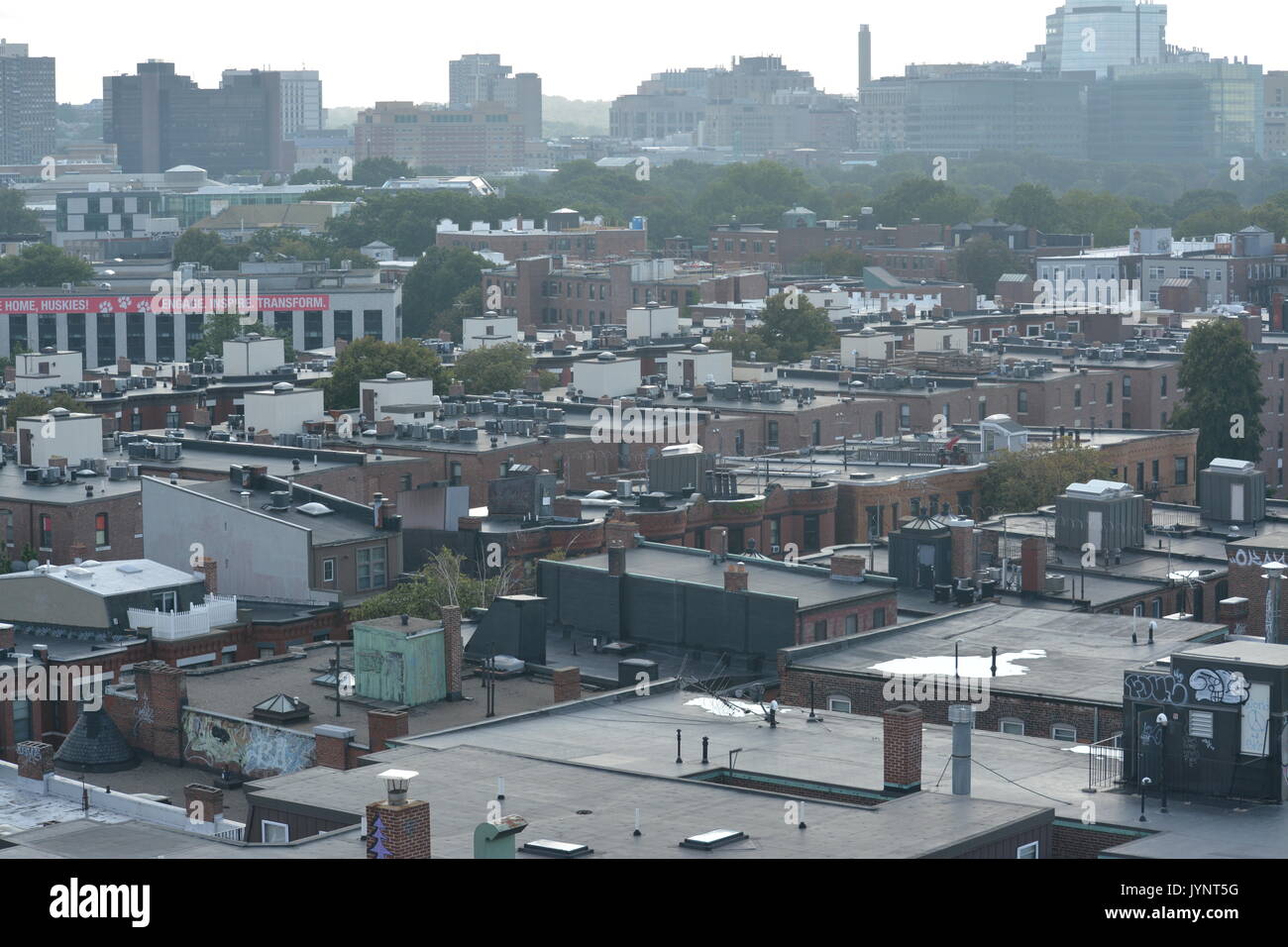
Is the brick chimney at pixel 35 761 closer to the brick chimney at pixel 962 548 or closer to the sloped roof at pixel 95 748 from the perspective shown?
the sloped roof at pixel 95 748

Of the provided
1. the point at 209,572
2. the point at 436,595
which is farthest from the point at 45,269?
the point at 436,595

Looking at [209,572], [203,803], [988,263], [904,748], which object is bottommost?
[203,803]

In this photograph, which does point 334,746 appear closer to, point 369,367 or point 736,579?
point 736,579

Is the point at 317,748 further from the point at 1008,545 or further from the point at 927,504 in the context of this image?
the point at 927,504

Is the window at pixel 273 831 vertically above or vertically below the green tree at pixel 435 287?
below

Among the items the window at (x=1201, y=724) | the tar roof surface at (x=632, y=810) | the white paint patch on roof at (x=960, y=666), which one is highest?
the window at (x=1201, y=724)

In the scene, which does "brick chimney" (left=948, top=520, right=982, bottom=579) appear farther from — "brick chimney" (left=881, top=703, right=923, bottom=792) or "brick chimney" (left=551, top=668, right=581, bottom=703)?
"brick chimney" (left=881, top=703, right=923, bottom=792)

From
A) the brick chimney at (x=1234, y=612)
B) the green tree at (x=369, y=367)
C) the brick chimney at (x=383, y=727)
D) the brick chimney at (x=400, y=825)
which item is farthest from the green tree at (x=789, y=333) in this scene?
the brick chimney at (x=400, y=825)
